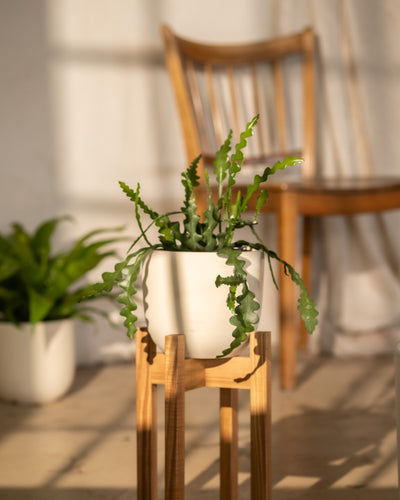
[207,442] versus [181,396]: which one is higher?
[181,396]

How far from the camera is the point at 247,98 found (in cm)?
202

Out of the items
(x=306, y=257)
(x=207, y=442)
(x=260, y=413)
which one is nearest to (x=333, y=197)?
(x=306, y=257)

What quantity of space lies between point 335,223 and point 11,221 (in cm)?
94

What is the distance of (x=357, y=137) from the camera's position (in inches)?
79.7

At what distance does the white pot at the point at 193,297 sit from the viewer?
31.3 inches

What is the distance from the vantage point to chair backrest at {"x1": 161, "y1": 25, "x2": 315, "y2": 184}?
6.02 ft

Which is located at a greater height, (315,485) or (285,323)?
(285,323)

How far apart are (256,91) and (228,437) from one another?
1284 mm

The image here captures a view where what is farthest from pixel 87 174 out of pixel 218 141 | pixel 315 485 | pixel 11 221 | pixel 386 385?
pixel 315 485

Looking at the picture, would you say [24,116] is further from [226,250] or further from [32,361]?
[226,250]

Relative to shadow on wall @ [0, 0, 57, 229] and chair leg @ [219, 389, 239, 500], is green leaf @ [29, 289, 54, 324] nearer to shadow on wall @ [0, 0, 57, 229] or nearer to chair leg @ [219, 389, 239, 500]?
shadow on wall @ [0, 0, 57, 229]

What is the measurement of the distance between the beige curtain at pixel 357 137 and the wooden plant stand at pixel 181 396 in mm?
1200

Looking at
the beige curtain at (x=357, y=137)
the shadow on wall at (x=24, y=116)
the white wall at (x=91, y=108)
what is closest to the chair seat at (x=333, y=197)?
the beige curtain at (x=357, y=137)

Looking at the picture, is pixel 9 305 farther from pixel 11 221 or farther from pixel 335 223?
pixel 335 223
